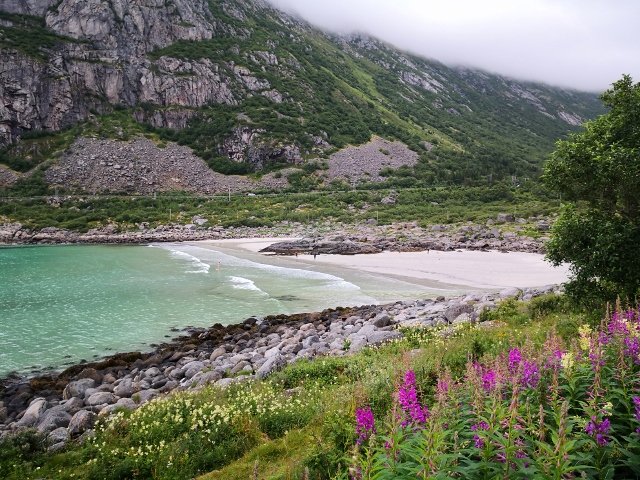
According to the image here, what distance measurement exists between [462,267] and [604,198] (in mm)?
26191

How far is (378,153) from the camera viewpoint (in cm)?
13712

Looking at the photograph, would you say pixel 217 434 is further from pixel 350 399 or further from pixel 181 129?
pixel 181 129

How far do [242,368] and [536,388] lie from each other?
9.82 meters

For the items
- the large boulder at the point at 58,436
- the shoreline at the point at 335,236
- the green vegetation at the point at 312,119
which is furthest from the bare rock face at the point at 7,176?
the large boulder at the point at 58,436

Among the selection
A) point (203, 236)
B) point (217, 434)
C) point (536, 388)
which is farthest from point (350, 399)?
point (203, 236)

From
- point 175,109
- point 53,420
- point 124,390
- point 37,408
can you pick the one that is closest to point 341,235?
point 124,390

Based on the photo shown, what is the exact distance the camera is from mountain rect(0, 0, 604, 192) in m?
116

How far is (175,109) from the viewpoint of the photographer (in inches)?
5433

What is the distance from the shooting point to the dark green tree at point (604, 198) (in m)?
10.0

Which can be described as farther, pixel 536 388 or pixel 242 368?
pixel 242 368

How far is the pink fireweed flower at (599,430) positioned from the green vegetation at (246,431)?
1.79 metres

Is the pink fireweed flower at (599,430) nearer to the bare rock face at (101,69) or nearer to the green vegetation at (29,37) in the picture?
the bare rock face at (101,69)

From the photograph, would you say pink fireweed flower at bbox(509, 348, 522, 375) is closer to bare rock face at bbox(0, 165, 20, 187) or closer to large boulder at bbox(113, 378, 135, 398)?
large boulder at bbox(113, 378, 135, 398)

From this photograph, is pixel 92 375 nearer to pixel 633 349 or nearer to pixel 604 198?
pixel 633 349
